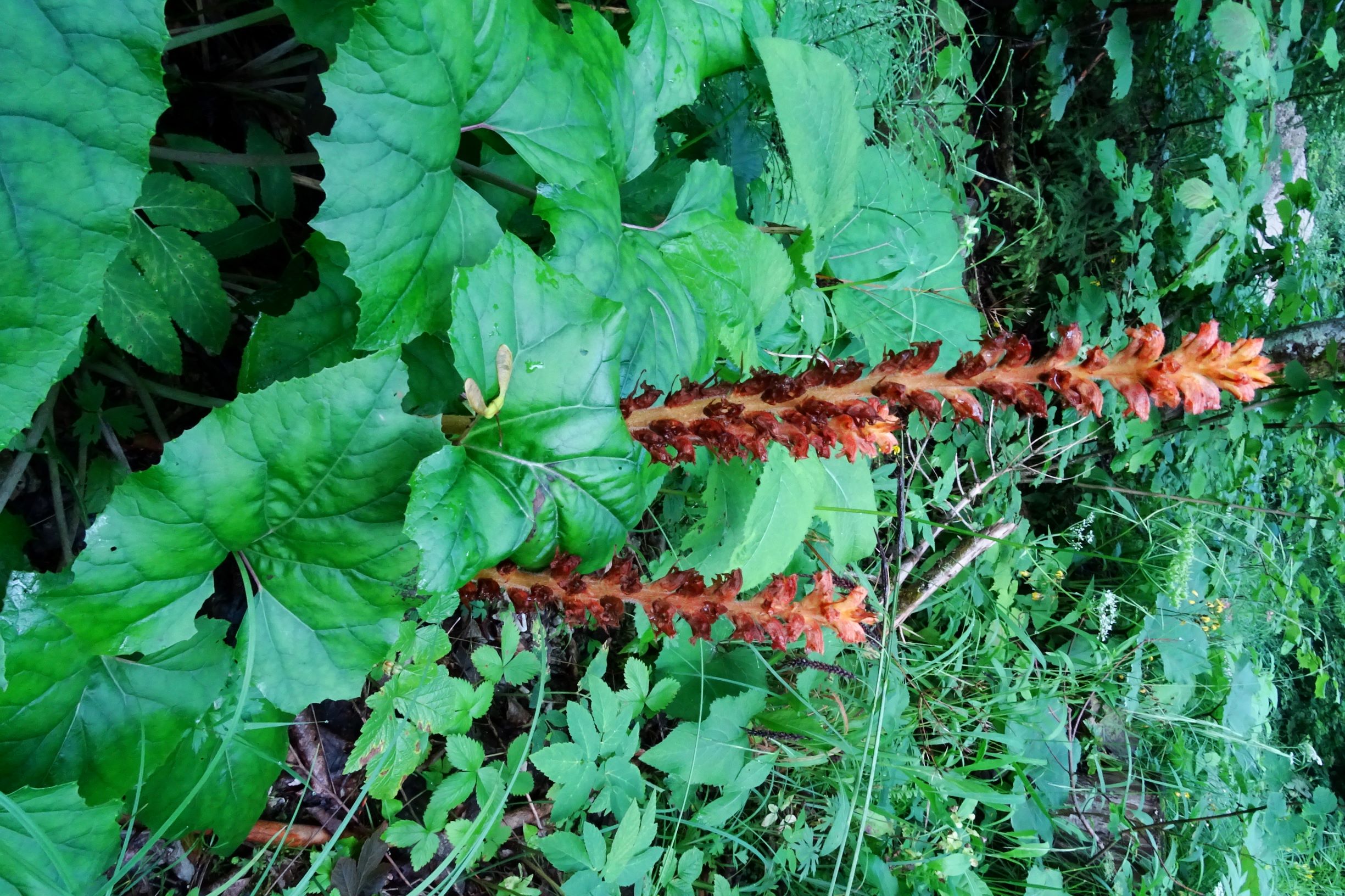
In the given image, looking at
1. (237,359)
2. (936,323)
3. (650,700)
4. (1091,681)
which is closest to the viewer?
(237,359)

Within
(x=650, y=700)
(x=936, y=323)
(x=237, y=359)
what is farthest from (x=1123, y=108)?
(x=237, y=359)

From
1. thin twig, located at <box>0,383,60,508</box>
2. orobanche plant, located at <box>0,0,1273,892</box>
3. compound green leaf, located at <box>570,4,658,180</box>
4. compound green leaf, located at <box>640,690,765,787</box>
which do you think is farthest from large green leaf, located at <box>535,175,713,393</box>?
compound green leaf, located at <box>640,690,765,787</box>

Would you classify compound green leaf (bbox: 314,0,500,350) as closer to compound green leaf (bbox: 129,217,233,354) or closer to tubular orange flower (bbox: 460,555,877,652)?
compound green leaf (bbox: 129,217,233,354)

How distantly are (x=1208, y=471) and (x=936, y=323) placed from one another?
1.92m

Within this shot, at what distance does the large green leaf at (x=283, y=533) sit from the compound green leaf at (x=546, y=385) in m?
0.12

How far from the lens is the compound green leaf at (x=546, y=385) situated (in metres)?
1.22

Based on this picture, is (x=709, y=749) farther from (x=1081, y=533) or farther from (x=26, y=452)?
(x=1081, y=533)

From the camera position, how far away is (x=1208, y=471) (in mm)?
3404

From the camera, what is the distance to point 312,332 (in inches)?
54.0

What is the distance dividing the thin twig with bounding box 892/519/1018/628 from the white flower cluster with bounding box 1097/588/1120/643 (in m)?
0.68

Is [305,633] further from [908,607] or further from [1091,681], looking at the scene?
[1091,681]

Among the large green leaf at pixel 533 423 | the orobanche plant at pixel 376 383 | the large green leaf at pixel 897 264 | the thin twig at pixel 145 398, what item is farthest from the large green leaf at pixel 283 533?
the large green leaf at pixel 897 264

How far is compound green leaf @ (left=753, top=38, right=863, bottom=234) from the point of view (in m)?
1.65

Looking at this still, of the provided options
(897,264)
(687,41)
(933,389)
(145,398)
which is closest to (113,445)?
(145,398)
